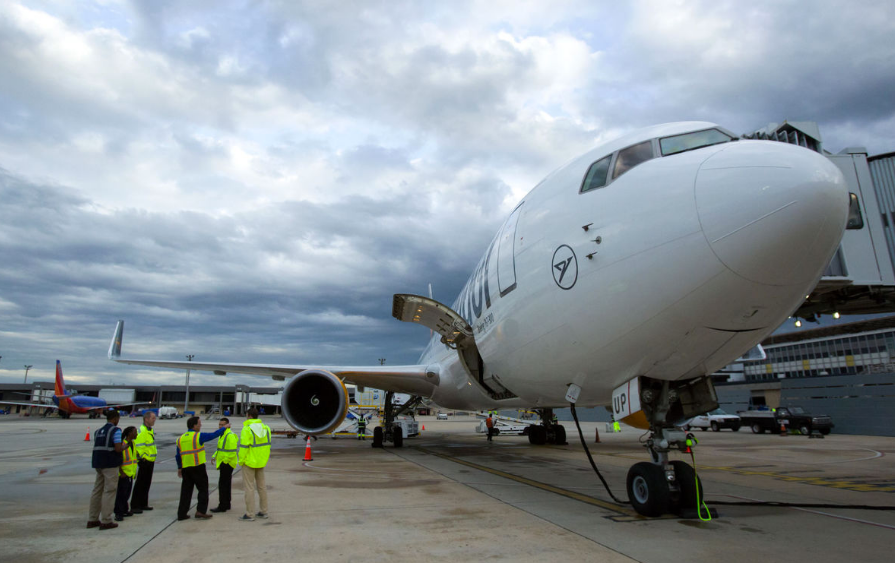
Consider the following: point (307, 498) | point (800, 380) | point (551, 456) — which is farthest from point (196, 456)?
point (800, 380)

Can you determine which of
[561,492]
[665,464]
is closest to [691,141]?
[665,464]

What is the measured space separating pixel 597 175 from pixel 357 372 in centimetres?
1022

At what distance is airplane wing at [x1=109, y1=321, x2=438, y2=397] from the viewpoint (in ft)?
46.2

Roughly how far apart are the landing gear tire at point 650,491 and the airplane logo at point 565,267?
2.09 m

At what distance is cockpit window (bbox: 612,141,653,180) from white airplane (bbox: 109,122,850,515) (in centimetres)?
1

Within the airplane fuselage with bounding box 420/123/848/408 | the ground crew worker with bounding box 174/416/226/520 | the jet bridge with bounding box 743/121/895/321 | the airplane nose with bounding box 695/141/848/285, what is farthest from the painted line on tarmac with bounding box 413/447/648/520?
the ground crew worker with bounding box 174/416/226/520

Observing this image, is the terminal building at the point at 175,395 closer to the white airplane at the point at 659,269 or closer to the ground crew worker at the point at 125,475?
the ground crew worker at the point at 125,475

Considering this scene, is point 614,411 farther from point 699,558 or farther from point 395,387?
point 395,387

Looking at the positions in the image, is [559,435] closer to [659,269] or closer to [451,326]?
[451,326]

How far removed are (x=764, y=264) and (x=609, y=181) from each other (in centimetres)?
167

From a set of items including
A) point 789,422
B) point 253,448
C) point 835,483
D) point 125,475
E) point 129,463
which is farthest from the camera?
point 789,422

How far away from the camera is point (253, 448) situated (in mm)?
5965

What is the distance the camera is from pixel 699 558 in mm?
4000

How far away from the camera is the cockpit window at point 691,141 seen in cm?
477
